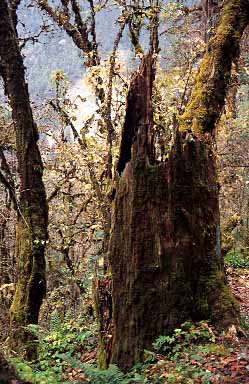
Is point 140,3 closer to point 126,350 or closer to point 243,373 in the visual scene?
point 126,350

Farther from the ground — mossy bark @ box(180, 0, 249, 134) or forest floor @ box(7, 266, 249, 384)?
mossy bark @ box(180, 0, 249, 134)

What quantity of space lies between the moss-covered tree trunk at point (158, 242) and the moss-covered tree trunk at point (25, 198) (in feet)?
8.51

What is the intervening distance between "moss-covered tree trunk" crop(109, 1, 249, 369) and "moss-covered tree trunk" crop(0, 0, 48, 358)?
2595mm

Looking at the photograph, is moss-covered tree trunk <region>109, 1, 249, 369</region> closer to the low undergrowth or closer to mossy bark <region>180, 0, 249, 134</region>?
the low undergrowth

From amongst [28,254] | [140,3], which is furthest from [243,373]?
[140,3]

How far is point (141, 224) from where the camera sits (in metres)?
6.33

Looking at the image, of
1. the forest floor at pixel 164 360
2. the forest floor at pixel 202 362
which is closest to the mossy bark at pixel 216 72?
the forest floor at pixel 164 360

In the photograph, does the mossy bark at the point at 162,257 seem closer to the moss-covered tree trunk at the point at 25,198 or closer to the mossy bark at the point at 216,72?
the mossy bark at the point at 216,72

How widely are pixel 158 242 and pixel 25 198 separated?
345 centimetres

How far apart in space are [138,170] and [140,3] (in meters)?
8.40

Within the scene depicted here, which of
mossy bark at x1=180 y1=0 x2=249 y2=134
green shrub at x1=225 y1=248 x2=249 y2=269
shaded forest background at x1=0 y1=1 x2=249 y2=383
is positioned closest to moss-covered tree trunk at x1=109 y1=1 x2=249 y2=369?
shaded forest background at x1=0 y1=1 x2=249 y2=383

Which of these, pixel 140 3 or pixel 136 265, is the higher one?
pixel 140 3

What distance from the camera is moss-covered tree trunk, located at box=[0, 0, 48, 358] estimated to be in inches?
336

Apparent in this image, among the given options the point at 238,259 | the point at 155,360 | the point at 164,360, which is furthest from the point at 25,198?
the point at 238,259
